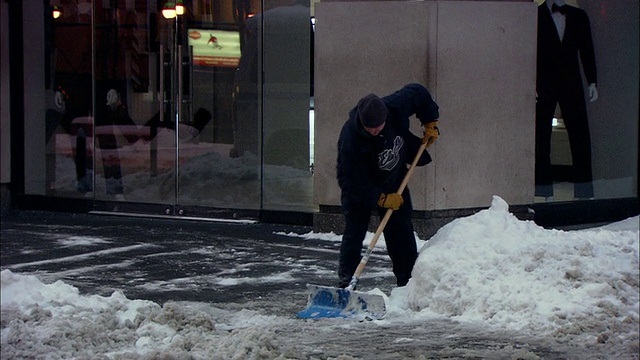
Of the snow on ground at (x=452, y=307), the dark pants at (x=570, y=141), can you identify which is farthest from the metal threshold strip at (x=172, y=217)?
the snow on ground at (x=452, y=307)

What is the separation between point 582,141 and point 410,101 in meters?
4.62

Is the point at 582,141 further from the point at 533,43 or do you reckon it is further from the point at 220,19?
the point at 220,19

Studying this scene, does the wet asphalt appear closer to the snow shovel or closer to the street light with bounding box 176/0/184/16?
the snow shovel

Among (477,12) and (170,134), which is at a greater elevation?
(477,12)

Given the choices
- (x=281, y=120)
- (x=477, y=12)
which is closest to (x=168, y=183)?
(x=281, y=120)

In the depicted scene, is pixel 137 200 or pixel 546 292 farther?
pixel 137 200

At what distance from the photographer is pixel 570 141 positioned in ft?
41.9

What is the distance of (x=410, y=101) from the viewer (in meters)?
8.89

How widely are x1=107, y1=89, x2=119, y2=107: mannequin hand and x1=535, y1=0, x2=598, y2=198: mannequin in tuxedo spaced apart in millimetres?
5035

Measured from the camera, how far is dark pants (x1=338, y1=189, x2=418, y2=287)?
28.8 feet

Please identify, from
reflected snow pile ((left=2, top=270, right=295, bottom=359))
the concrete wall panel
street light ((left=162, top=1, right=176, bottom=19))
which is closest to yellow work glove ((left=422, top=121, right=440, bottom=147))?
reflected snow pile ((left=2, top=270, right=295, bottom=359))

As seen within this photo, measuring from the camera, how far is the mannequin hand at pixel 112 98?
535 inches

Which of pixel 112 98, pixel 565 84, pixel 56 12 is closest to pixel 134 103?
pixel 112 98

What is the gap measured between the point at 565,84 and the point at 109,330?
706 cm
